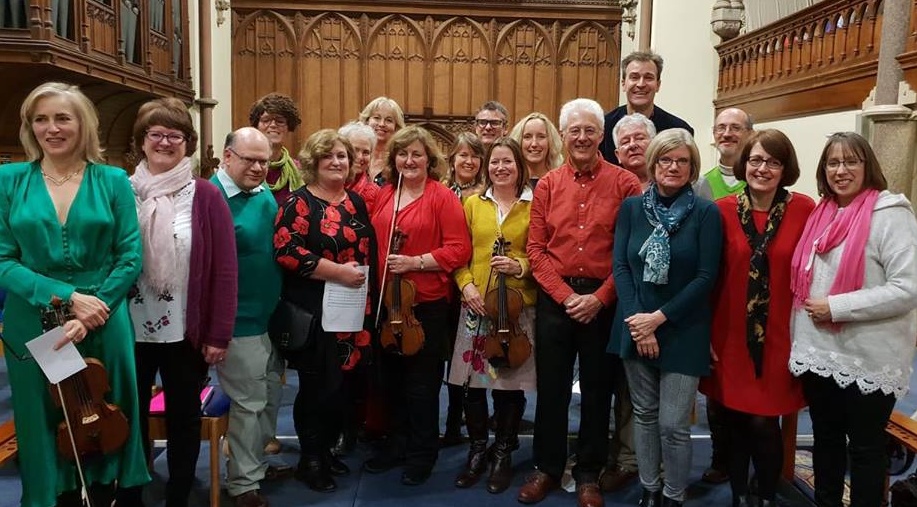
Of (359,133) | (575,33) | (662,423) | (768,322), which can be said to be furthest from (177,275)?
(575,33)

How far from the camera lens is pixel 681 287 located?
2.30m

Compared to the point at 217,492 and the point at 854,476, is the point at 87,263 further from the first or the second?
the point at 854,476

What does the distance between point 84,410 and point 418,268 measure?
1206 millimetres

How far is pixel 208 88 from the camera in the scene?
7.19 meters

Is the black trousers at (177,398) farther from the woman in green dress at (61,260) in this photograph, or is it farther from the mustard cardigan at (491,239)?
the mustard cardigan at (491,239)

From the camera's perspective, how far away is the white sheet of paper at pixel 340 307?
257cm

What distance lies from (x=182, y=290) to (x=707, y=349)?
176 cm

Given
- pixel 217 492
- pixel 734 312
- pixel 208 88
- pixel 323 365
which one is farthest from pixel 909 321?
pixel 208 88

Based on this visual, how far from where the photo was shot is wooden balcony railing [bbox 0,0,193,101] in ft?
12.7

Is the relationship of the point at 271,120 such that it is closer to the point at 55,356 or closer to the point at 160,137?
the point at 160,137

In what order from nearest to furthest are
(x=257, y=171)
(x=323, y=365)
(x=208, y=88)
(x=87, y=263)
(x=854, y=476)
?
(x=87, y=263)
(x=854, y=476)
(x=257, y=171)
(x=323, y=365)
(x=208, y=88)

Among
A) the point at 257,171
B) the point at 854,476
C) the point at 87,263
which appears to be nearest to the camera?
the point at 87,263

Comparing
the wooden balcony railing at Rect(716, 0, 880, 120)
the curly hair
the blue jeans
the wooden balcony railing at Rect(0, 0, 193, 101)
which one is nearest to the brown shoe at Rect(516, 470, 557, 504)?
the blue jeans

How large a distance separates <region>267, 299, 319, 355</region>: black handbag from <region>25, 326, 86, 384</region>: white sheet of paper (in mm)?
740
